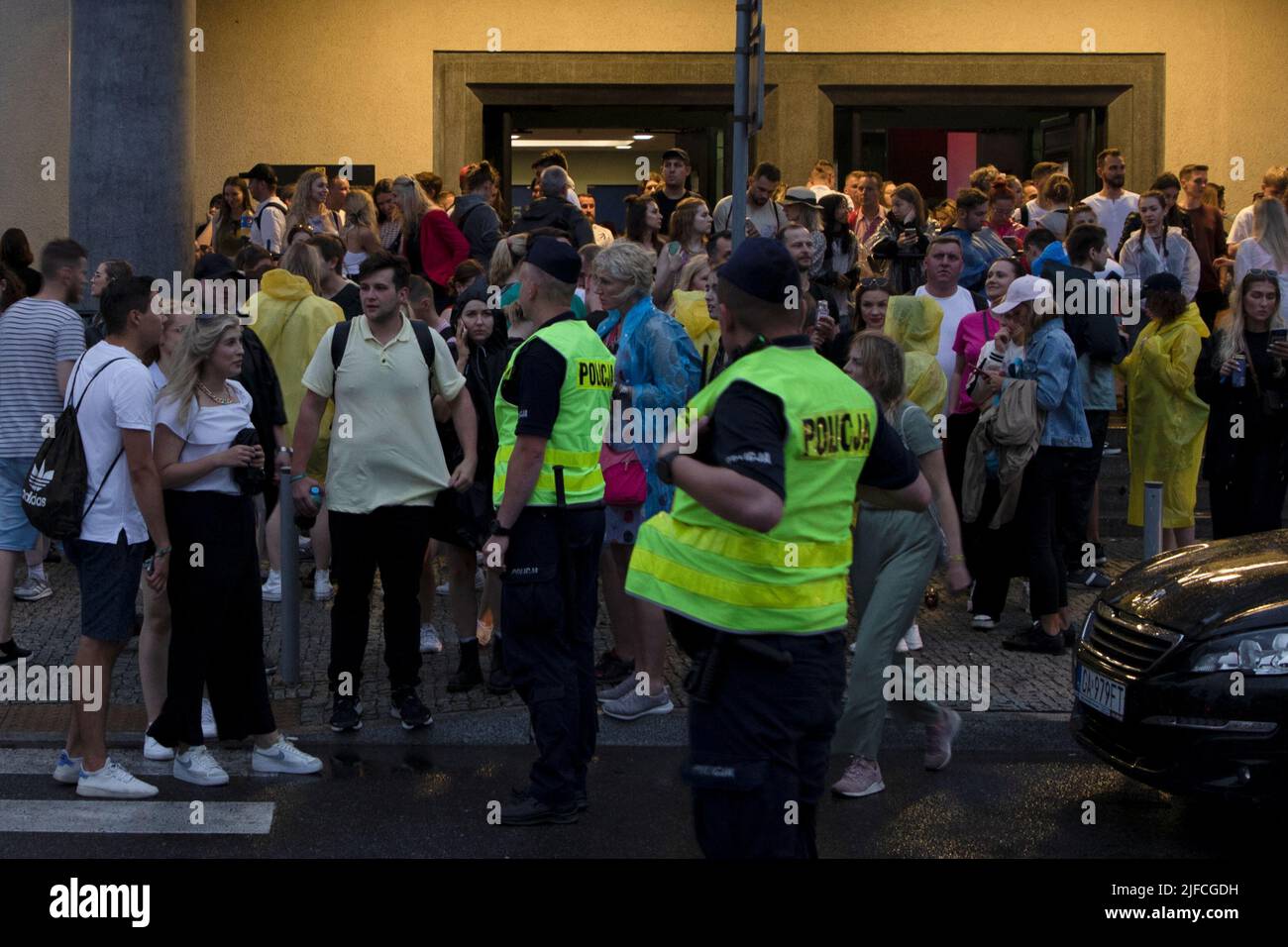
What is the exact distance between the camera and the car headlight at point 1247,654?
5.82 meters

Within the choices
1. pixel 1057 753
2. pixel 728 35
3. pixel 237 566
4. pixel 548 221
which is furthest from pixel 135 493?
pixel 728 35

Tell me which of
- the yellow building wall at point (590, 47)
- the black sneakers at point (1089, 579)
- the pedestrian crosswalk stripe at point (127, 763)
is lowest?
the pedestrian crosswalk stripe at point (127, 763)

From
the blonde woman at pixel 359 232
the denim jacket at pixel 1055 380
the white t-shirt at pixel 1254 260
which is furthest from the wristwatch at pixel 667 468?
the white t-shirt at pixel 1254 260

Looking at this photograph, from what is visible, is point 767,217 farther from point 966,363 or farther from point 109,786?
point 109,786

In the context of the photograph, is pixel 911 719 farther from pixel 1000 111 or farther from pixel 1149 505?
pixel 1000 111

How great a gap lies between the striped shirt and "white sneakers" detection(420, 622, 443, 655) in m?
2.28

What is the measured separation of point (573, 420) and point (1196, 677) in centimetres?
241

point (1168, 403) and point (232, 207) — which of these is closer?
point (1168, 403)

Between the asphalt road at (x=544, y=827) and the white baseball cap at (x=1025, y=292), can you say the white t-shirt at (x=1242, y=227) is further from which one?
the asphalt road at (x=544, y=827)

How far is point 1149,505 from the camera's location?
852 cm

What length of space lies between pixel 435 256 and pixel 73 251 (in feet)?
13.3

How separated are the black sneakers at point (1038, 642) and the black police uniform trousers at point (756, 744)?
5.14m

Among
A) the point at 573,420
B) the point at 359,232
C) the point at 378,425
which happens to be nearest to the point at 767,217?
the point at 359,232

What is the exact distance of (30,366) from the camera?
9.17 metres
